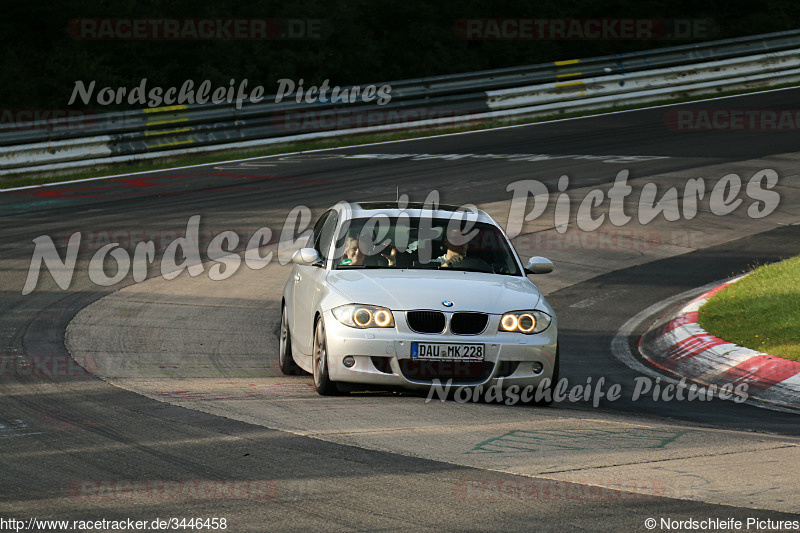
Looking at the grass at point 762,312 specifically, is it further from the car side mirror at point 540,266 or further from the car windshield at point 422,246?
the car windshield at point 422,246

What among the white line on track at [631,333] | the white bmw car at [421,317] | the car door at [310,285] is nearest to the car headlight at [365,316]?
the white bmw car at [421,317]

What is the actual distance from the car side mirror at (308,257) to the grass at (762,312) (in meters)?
4.34

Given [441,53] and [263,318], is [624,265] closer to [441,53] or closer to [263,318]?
[263,318]

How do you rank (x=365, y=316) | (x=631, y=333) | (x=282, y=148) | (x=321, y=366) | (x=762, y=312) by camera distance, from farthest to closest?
1. (x=282, y=148)
2. (x=631, y=333)
3. (x=762, y=312)
4. (x=321, y=366)
5. (x=365, y=316)

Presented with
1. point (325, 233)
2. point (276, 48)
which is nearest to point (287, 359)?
point (325, 233)

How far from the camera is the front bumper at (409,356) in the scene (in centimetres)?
853

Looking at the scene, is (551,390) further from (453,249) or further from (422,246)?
(422,246)

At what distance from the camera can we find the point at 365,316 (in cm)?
866

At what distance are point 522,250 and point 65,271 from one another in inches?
255

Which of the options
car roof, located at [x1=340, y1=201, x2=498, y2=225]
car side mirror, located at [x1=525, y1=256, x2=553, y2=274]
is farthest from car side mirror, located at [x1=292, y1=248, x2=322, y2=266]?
car side mirror, located at [x1=525, y1=256, x2=553, y2=274]

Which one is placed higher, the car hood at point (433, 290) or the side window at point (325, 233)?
the side window at point (325, 233)

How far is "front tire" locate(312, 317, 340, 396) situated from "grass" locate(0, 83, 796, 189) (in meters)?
14.7

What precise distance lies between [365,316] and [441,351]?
652 mm

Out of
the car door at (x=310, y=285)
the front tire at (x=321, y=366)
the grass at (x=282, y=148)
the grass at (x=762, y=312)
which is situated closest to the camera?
the front tire at (x=321, y=366)
